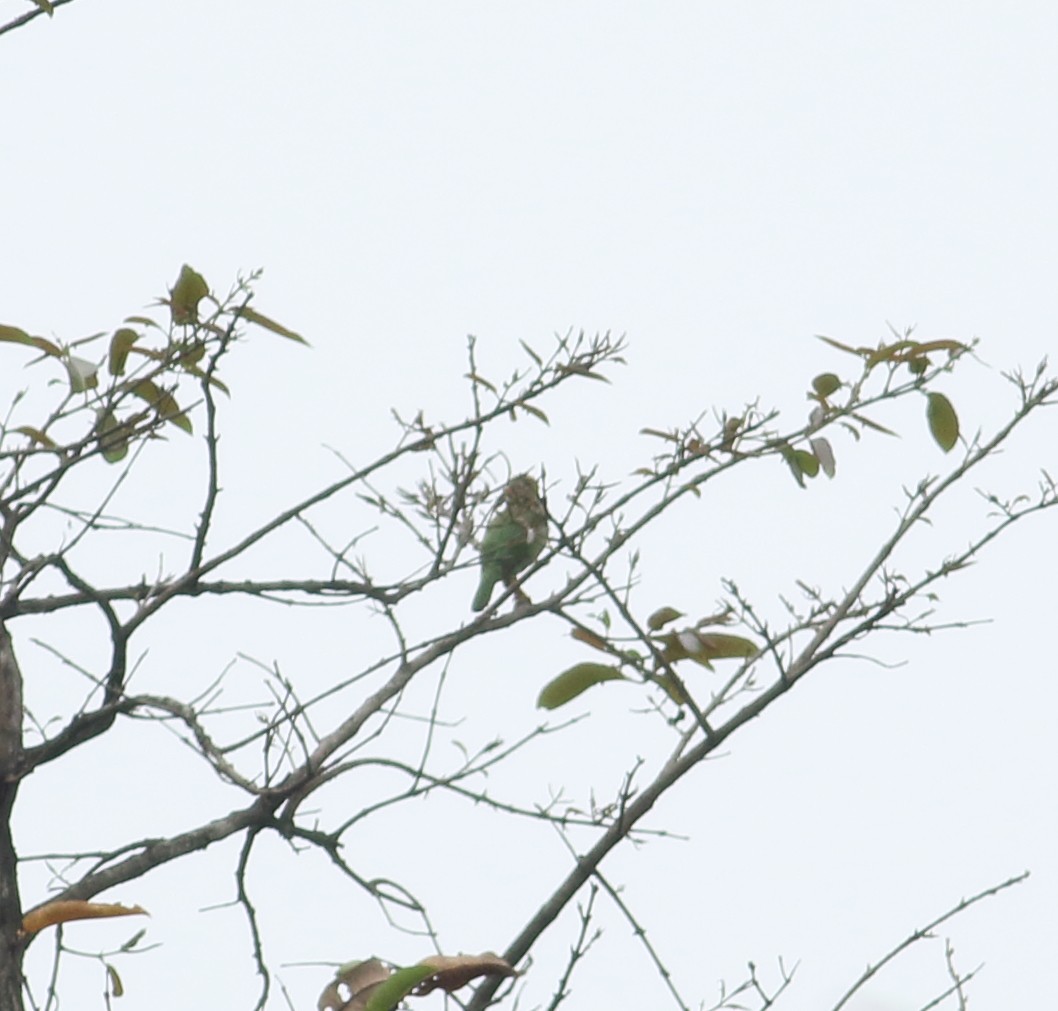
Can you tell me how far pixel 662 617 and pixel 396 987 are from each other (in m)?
0.87

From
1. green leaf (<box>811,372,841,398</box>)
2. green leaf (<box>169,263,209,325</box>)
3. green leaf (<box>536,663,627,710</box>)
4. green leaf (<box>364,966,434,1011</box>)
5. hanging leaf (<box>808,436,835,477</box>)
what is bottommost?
green leaf (<box>364,966,434,1011</box>)

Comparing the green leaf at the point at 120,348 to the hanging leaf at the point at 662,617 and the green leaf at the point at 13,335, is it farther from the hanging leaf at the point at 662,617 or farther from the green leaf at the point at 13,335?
the hanging leaf at the point at 662,617

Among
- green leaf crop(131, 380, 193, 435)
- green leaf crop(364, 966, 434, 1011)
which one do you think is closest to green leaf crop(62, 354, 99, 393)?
green leaf crop(131, 380, 193, 435)

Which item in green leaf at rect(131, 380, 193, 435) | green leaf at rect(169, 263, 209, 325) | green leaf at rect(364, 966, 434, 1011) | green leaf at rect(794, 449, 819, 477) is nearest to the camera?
green leaf at rect(364, 966, 434, 1011)

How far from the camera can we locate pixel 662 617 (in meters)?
2.44

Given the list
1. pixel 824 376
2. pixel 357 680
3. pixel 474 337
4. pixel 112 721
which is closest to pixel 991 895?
pixel 824 376

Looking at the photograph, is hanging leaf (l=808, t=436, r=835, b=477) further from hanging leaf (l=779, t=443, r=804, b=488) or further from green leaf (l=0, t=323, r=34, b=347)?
green leaf (l=0, t=323, r=34, b=347)

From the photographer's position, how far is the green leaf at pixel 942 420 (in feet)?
8.30

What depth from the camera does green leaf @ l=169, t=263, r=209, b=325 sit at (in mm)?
2199

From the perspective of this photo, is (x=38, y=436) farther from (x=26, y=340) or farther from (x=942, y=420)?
(x=942, y=420)

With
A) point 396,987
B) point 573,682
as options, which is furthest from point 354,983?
point 573,682

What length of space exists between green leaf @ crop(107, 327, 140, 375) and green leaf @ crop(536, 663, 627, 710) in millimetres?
841

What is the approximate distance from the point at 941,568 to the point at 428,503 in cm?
91

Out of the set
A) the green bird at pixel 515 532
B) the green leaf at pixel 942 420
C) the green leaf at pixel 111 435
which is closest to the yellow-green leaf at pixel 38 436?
the green leaf at pixel 111 435
